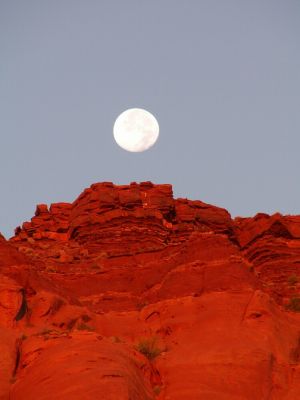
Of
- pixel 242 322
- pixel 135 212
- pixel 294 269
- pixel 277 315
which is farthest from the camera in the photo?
pixel 135 212

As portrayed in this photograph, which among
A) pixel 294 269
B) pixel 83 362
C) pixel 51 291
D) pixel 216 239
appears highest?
pixel 294 269

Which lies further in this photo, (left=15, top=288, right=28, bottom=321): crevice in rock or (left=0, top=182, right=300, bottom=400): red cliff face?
(left=15, top=288, right=28, bottom=321): crevice in rock

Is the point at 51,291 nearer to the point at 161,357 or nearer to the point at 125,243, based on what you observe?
the point at 161,357

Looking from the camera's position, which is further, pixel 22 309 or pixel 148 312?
pixel 148 312

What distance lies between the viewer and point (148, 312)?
39844 mm

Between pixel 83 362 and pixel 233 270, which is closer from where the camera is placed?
pixel 83 362

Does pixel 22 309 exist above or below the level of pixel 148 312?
below

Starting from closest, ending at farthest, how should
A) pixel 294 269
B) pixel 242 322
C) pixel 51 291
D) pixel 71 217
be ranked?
pixel 242 322
pixel 51 291
pixel 294 269
pixel 71 217

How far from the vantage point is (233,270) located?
3938cm

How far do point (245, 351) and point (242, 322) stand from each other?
11.3 feet

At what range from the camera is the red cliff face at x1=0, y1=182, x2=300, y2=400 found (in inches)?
1065

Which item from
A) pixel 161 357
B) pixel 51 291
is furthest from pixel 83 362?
pixel 51 291

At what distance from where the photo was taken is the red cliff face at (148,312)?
27.0m

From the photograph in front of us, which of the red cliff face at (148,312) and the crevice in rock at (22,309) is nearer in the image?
the red cliff face at (148,312)
